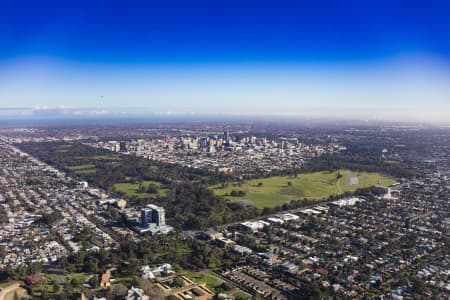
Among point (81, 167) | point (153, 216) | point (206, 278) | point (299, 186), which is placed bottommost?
point (206, 278)

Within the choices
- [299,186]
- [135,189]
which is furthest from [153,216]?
[299,186]

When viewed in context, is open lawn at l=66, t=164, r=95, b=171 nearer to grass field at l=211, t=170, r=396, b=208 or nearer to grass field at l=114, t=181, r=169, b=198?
grass field at l=114, t=181, r=169, b=198

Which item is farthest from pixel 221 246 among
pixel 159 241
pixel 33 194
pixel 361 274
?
pixel 33 194

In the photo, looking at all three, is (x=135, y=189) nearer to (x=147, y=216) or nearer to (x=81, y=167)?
(x=147, y=216)

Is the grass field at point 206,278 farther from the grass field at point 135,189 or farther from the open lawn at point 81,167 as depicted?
the open lawn at point 81,167

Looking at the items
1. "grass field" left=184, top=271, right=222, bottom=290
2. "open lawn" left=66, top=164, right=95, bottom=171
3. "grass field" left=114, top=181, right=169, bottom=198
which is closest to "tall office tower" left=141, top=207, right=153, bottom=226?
"grass field" left=184, top=271, right=222, bottom=290

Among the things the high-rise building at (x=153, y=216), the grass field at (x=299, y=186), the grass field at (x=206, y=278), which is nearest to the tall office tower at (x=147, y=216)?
the high-rise building at (x=153, y=216)
